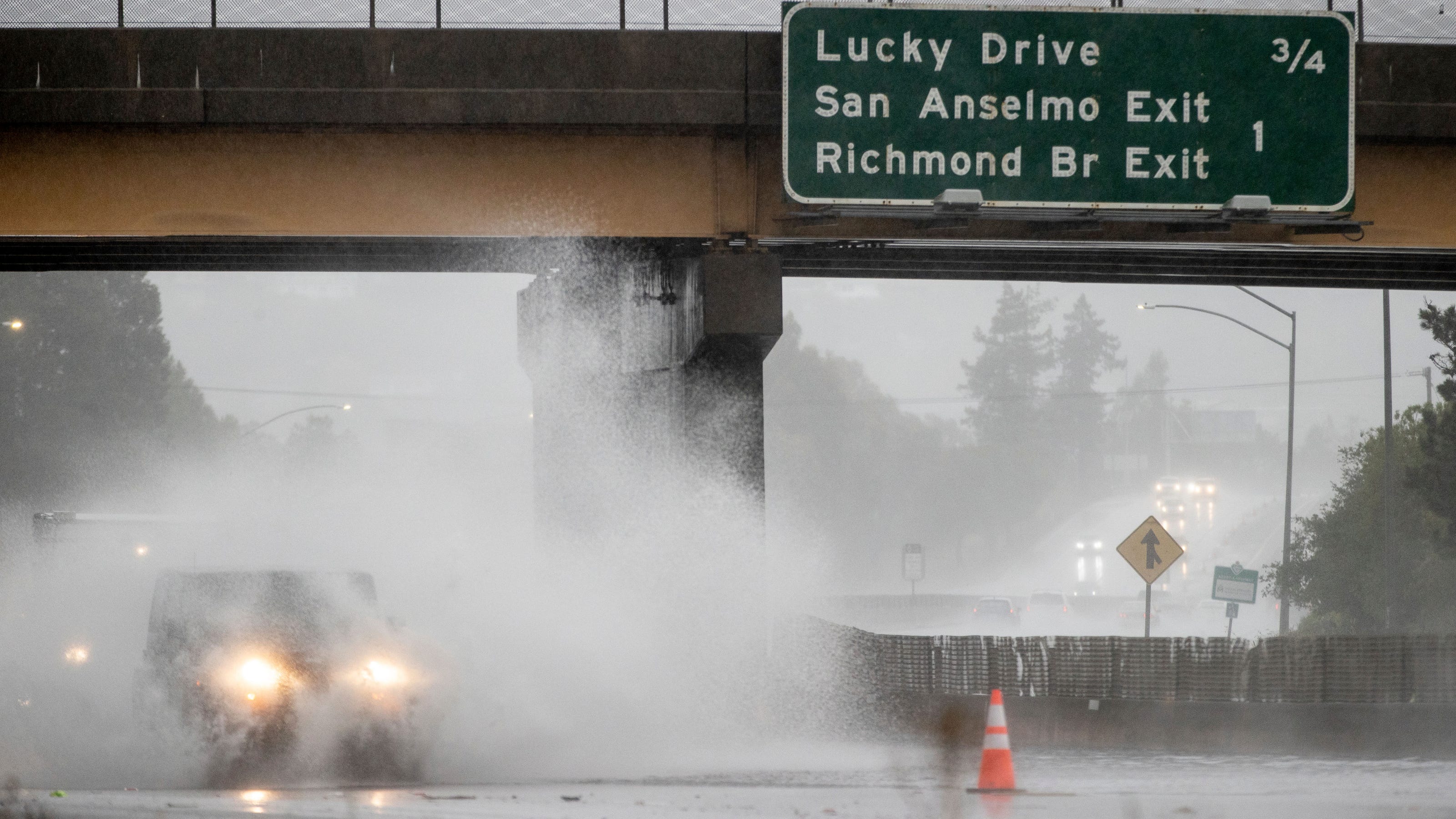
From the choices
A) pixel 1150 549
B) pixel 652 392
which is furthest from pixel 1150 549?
pixel 652 392

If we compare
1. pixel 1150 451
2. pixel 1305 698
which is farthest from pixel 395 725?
pixel 1150 451

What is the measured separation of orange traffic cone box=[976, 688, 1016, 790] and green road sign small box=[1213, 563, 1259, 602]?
21.6 m

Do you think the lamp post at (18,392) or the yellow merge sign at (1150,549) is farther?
the lamp post at (18,392)

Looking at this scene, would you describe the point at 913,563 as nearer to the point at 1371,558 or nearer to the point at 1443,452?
the point at 1371,558

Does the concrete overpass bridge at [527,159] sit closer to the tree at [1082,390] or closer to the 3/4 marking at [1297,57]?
the 3/4 marking at [1297,57]

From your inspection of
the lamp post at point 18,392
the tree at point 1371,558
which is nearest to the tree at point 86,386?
the lamp post at point 18,392

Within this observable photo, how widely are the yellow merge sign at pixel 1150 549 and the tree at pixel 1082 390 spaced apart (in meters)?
117

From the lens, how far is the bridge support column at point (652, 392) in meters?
15.8

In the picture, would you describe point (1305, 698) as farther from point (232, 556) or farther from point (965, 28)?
point (232, 556)

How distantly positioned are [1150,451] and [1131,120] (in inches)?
5716

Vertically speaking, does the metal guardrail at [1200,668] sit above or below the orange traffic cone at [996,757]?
below

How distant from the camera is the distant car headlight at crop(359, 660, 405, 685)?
35.6 ft

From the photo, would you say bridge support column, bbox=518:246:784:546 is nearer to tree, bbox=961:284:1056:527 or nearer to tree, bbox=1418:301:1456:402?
tree, bbox=1418:301:1456:402

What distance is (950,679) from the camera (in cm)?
1897
